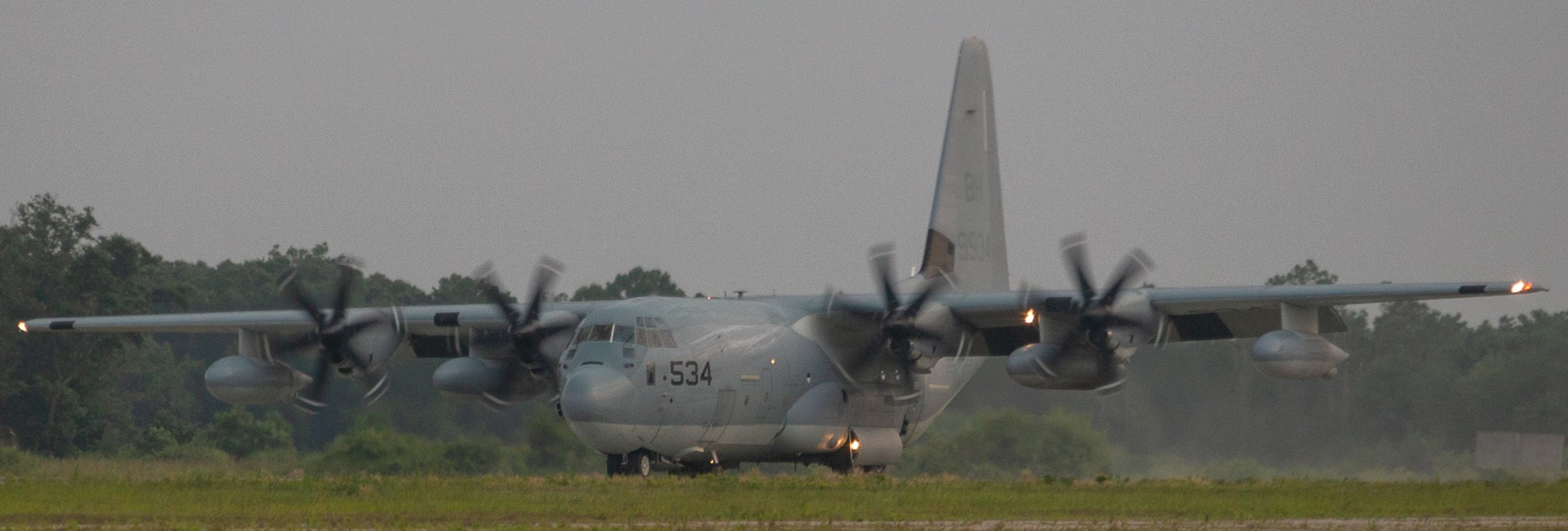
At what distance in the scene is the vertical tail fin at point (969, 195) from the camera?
1362 inches

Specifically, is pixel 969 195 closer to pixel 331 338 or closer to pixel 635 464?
pixel 635 464

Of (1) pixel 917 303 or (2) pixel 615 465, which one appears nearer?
(2) pixel 615 465

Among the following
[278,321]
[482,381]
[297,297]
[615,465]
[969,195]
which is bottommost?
[615,465]

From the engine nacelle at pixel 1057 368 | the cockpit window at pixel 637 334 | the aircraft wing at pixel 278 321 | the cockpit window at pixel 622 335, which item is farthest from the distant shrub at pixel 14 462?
the engine nacelle at pixel 1057 368

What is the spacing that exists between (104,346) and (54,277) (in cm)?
272

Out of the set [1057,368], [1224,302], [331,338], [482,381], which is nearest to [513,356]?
[482,381]

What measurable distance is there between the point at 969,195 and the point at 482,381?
1042 centimetres

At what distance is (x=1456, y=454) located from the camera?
33.2 m

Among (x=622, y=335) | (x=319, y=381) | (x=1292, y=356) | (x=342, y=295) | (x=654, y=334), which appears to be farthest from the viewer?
(x=319, y=381)

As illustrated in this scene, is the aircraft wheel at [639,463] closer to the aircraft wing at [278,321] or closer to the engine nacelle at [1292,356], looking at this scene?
the aircraft wing at [278,321]

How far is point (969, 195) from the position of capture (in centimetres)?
3538

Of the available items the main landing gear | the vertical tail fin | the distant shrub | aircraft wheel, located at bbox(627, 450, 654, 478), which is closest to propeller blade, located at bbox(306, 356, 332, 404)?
the main landing gear

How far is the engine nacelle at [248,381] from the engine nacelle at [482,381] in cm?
290

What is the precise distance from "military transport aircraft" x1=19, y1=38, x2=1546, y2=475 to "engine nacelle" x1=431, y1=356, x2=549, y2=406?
0.03 metres
